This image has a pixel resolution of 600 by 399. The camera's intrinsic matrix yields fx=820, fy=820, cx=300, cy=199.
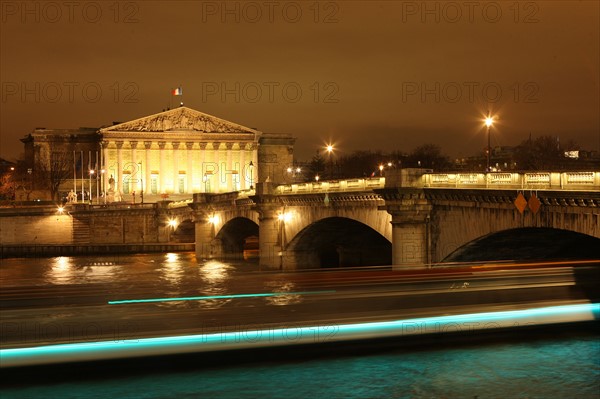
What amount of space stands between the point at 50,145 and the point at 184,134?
25305 mm

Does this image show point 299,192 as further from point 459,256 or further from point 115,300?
point 115,300

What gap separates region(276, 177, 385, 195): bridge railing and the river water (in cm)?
2102

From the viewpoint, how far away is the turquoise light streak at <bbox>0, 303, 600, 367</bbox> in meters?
15.7

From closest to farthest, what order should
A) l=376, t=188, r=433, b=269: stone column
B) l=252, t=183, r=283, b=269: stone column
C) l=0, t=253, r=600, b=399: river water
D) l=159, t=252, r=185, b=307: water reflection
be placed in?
l=0, t=253, r=600, b=399: river water, l=376, t=188, r=433, b=269: stone column, l=252, t=183, r=283, b=269: stone column, l=159, t=252, r=185, b=307: water reflection

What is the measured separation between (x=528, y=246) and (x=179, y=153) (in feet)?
395

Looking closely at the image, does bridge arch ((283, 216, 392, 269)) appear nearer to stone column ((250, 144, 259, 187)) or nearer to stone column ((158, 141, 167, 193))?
stone column ((158, 141, 167, 193))

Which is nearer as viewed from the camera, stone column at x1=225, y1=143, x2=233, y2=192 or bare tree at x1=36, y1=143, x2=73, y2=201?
bare tree at x1=36, y1=143, x2=73, y2=201

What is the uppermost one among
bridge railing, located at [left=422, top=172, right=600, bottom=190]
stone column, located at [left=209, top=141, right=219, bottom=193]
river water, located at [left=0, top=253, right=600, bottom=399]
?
stone column, located at [left=209, top=141, right=219, bottom=193]

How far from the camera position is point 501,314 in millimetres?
18094

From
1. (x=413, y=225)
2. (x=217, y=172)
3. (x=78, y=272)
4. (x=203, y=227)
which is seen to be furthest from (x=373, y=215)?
(x=217, y=172)

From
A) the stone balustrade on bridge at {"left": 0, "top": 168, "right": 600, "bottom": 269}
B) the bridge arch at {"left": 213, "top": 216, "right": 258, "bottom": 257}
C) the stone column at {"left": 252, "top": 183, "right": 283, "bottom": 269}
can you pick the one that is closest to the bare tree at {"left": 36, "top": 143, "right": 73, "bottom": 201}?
the stone balustrade on bridge at {"left": 0, "top": 168, "right": 600, "bottom": 269}

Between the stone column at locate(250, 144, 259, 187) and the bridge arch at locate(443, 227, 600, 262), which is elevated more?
the stone column at locate(250, 144, 259, 187)

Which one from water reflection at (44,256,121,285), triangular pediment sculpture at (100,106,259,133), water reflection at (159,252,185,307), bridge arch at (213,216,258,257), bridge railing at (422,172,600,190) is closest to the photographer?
bridge railing at (422,172,600,190)

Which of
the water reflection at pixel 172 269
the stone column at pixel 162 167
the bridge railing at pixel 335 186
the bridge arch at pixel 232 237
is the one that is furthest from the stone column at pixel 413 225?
the stone column at pixel 162 167
